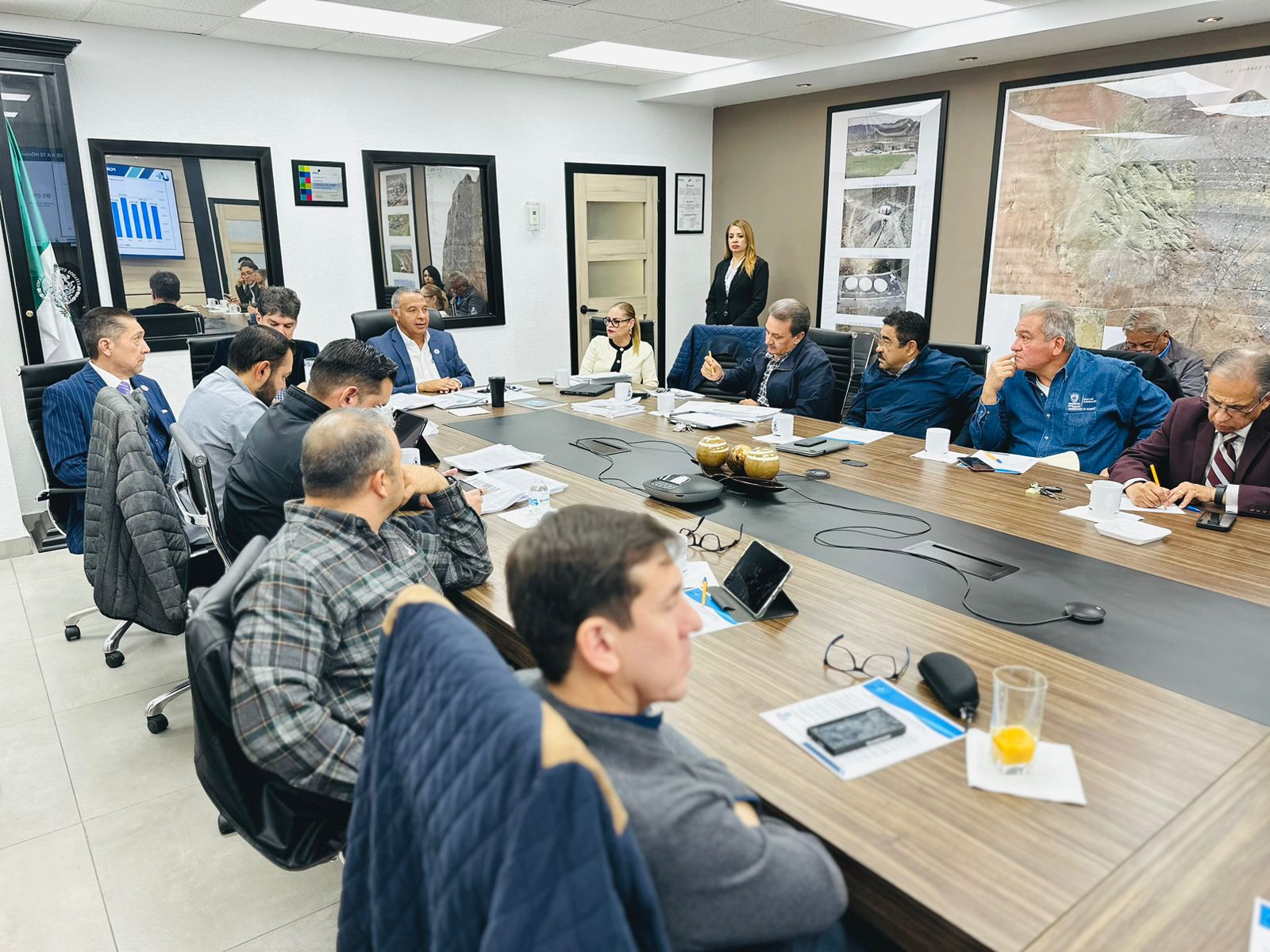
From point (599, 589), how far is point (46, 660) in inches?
126

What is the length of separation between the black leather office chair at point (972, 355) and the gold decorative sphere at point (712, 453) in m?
1.71

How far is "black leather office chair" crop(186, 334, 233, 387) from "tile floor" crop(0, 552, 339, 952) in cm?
150

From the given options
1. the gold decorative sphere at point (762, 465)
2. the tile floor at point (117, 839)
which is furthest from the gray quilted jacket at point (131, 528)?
the gold decorative sphere at point (762, 465)

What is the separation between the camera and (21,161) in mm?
4383

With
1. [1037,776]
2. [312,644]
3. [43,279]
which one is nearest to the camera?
[1037,776]

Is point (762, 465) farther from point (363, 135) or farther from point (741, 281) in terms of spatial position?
point (741, 281)

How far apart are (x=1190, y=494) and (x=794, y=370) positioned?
2.01 m

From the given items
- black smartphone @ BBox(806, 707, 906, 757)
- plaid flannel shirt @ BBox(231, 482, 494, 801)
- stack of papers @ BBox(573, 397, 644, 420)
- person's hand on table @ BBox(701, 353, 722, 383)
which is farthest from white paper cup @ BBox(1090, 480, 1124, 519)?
person's hand on table @ BBox(701, 353, 722, 383)

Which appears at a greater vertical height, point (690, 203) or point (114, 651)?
point (690, 203)

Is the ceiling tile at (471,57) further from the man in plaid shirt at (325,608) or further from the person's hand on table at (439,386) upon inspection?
the man in plaid shirt at (325,608)

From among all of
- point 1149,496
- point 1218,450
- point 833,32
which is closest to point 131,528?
point 1149,496

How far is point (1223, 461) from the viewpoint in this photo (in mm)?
2693

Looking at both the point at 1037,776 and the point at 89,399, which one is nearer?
the point at 1037,776

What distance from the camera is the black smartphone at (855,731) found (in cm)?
134
